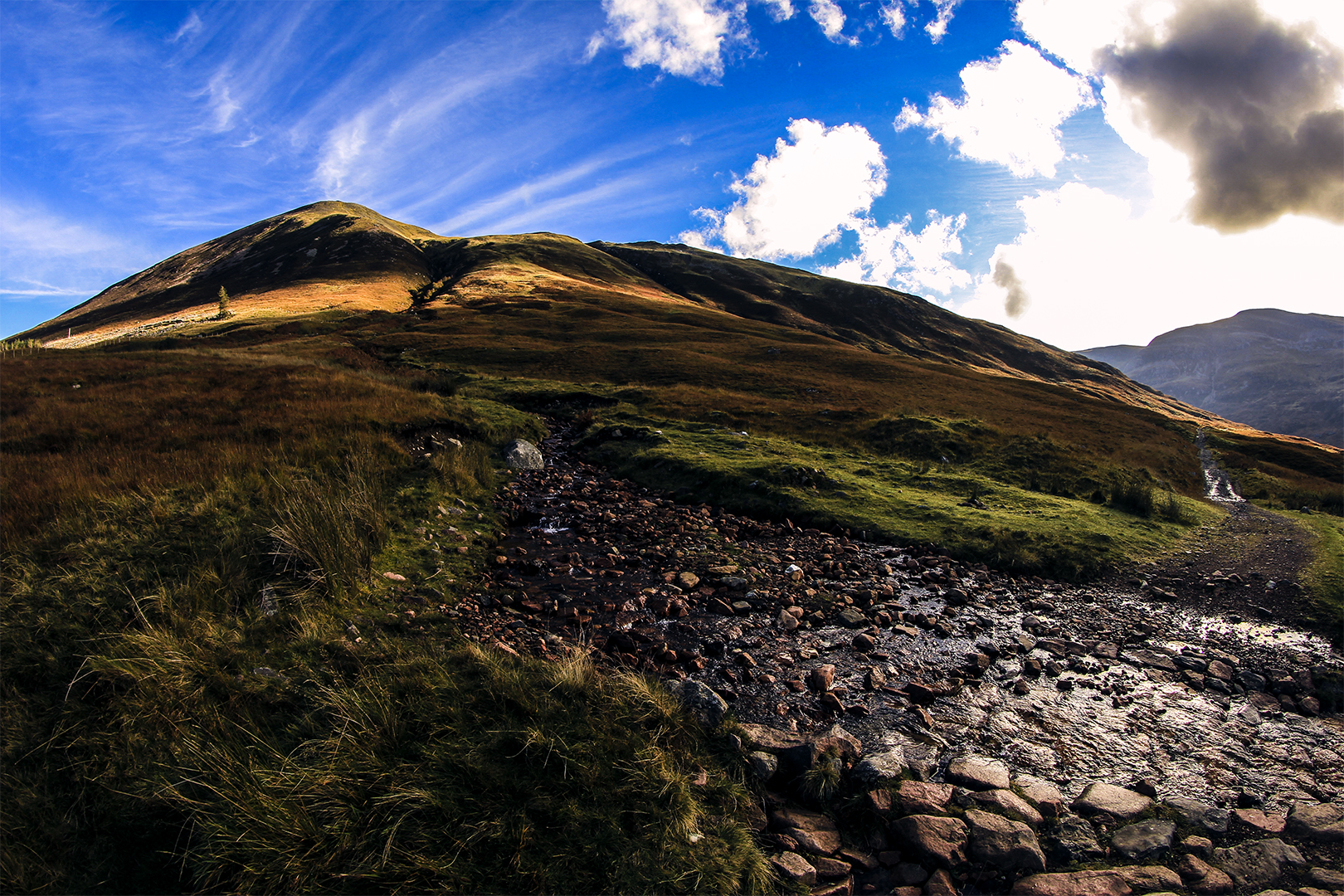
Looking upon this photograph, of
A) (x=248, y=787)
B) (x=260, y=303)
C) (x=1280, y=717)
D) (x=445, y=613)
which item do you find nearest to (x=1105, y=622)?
(x=1280, y=717)

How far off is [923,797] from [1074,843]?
4.20ft

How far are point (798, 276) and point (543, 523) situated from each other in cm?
20073

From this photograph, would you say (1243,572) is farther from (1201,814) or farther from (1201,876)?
(1201,876)

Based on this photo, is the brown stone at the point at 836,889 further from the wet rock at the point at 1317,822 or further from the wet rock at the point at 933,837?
the wet rock at the point at 1317,822

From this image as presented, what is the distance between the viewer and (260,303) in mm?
90312

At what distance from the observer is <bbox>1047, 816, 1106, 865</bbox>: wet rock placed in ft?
15.2

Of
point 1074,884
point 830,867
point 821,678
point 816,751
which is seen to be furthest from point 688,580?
point 1074,884

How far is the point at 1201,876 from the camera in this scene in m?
4.45

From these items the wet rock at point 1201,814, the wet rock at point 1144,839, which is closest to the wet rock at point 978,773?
the wet rock at point 1144,839

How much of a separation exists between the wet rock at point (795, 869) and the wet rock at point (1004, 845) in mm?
1495

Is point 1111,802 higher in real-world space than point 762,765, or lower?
lower

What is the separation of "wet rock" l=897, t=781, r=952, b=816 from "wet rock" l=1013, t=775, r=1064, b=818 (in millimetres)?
783

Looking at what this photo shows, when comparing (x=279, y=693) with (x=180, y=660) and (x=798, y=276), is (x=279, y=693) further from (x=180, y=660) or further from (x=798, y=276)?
(x=798, y=276)

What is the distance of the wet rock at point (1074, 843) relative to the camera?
4.63 m
